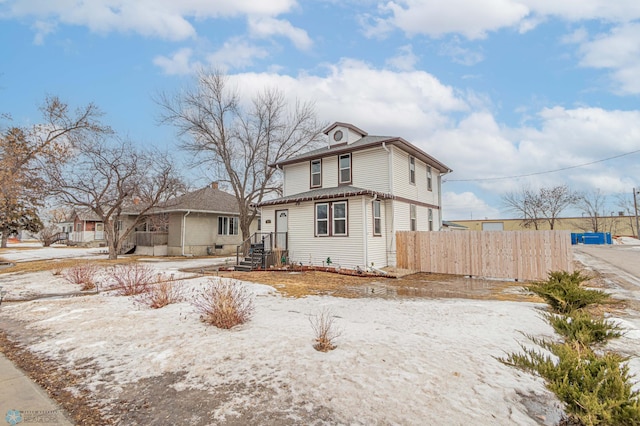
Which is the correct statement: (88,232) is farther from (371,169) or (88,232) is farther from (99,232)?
(371,169)

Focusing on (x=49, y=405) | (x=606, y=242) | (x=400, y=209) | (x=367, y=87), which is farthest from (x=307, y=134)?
(x=606, y=242)

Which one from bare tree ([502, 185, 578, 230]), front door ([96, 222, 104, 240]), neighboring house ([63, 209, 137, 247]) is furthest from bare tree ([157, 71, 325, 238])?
bare tree ([502, 185, 578, 230])

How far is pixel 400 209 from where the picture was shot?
48.6 feet

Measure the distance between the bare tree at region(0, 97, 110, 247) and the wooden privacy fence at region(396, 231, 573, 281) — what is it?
17634 mm

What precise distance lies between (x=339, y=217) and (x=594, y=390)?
11.6 meters

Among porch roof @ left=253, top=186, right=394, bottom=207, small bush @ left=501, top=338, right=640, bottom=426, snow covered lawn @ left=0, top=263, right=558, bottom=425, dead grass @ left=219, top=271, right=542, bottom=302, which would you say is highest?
porch roof @ left=253, top=186, right=394, bottom=207

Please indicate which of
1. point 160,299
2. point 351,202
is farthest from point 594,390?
point 351,202

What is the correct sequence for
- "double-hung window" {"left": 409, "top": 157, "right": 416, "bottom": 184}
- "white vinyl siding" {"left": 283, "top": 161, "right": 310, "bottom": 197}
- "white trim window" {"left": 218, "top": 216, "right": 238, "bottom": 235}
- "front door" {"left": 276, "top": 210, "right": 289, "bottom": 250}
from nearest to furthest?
"front door" {"left": 276, "top": 210, "right": 289, "bottom": 250} → "double-hung window" {"left": 409, "top": 157, "right": 416, "bottom": 184} → "white vinyl siding" {"left": 283, "top": 161, "right": 310, "bottom": 197} → "white trim window" {"left": 218, "top": 216, "right": 238, "bottom": 235}

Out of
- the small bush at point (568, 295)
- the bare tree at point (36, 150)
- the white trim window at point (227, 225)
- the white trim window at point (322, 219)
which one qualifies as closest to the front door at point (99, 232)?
the bare tree at point (36, 150)

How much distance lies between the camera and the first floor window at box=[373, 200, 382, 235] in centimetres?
1366

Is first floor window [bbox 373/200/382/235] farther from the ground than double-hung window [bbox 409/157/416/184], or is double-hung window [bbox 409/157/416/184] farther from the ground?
double-hung window [bbox 409/157/416/184]

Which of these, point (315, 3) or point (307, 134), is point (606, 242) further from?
point (315, 3)

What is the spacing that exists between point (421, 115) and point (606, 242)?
33761mm

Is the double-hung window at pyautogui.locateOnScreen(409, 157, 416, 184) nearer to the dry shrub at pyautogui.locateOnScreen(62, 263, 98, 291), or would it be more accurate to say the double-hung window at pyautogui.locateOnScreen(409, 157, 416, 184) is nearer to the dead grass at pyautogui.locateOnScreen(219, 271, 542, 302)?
the dead grass at pyautogui.locateOnScreen(219, 271, 542, 302)
